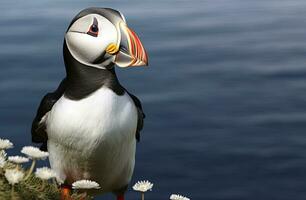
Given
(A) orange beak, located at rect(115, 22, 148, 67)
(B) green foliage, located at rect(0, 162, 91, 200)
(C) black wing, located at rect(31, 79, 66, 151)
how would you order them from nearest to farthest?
1. (B) green foliage, located at rect(0, 162, 91, 200)
2. (A) orange beak, located at rect(115, 22, 148, 67)
3. (C) black wing, located at rect(31, 79, 66, 151)

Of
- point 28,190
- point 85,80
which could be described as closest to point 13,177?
point 28,190

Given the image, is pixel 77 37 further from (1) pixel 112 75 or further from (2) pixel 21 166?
(2) pixel 21 166

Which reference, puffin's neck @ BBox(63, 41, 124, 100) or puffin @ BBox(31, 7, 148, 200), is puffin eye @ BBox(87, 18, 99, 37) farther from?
puffin's neck @ BBox(63, 41, 124, 100)

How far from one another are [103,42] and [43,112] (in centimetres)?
112

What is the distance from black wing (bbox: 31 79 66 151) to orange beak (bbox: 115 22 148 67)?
76cm

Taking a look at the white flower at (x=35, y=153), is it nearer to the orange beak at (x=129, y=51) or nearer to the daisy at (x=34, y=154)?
the daisy at (x=34, y=154)

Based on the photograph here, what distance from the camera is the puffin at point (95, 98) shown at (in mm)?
6105

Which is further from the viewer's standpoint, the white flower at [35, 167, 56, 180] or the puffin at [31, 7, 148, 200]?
the puffin at [31, 7, 148, 200]

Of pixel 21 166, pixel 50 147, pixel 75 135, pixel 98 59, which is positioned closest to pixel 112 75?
pixel 98 59

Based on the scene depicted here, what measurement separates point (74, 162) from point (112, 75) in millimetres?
961

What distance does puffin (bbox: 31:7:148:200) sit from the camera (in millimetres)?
6105

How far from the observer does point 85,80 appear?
6195 mm

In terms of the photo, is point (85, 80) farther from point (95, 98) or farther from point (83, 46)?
point (83, 46)

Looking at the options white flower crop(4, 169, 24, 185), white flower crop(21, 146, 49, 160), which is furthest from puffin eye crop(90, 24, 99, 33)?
white flower crop(4, 169, 24, 185)
